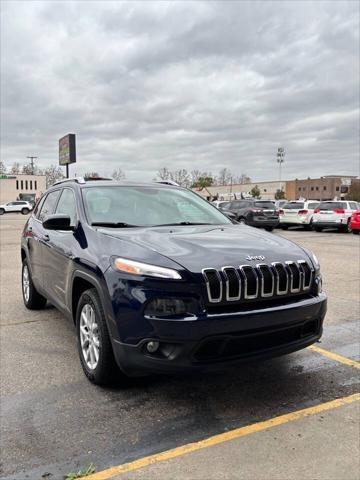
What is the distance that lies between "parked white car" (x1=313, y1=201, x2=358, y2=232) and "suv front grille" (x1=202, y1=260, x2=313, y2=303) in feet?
66.1

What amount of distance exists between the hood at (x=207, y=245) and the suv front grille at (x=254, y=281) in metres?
Result: 0.06

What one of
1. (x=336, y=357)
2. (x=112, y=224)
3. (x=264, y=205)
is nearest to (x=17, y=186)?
(x=264, y=205)

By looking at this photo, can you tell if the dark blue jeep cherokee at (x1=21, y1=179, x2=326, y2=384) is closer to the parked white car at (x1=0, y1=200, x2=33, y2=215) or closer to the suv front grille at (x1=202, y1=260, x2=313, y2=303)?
the suv front grille at (x1=202, y1=260, x2=313, y2=303)

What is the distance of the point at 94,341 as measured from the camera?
11.5ft

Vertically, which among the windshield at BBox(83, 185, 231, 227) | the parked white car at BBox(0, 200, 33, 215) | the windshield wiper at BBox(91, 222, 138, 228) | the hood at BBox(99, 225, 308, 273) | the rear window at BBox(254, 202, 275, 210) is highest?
the parked white car at BBox(0, 200, 33, 215)

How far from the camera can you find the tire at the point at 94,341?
10.8 ft

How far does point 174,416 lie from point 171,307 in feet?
2.76

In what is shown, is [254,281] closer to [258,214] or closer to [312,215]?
[258,214]

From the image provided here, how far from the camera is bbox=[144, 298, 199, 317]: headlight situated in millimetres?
2896

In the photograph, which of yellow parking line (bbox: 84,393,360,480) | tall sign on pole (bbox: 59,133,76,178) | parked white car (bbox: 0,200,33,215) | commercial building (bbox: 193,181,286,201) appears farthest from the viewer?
commercial building (bbox: 193,181,286,201)

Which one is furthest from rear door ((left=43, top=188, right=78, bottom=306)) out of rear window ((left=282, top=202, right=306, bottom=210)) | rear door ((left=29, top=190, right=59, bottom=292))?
rear window ((left=282, top=202, right=306, bottom=210))

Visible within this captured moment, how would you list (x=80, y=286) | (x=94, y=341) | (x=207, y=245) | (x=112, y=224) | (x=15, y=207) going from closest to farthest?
(x=207, y=245), (x=94, y=341), (x=80, y=286), (x=112, y=224), (x=15, y=207)

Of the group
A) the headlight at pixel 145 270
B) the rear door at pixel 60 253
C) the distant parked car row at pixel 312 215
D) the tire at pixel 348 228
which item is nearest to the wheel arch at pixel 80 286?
the rear door at pixel 60 253

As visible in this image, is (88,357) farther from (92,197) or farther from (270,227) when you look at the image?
(270,227)
